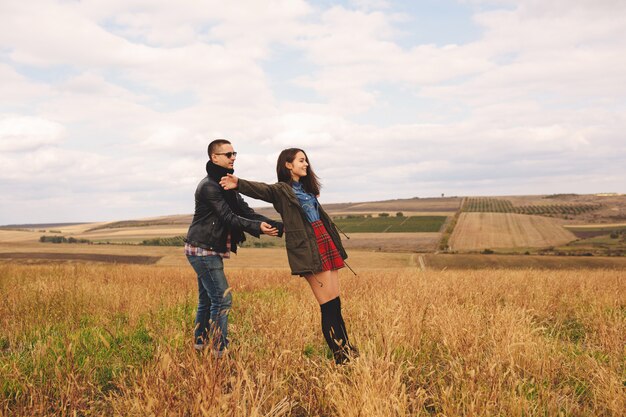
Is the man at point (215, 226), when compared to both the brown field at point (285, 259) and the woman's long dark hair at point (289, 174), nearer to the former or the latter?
the woman's long dark hair at point (289, 174)

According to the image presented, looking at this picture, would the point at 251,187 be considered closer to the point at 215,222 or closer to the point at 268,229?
the point at 268,229

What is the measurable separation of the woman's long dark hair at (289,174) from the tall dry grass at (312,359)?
1.35m

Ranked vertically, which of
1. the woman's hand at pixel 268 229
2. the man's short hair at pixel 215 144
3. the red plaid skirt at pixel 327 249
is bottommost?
the red plaid skirt at pixel 327 249

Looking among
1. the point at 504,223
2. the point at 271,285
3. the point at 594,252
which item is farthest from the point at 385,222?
the point at 271,285

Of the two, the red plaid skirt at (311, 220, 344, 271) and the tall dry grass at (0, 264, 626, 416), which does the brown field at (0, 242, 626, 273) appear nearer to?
the tall dry grass at (0, 264, 626, 416)

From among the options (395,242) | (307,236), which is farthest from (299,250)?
(395,242)

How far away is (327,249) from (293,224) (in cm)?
40

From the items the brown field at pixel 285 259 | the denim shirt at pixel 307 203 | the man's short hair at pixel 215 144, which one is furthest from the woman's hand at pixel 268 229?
the brown field at pixel 285 259

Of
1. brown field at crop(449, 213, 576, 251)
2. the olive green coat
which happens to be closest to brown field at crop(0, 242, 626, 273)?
→ brown field at crop(449, 213, 576, 251)

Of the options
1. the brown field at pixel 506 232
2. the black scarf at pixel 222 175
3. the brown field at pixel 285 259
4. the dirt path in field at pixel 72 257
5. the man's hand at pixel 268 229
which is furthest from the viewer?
the brown field at pixel 506 232

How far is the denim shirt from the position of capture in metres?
4.12

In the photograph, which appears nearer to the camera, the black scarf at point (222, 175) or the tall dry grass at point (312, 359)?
the tall dry grass at point (312, 359)

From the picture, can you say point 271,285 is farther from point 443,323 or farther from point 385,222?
point 385,222

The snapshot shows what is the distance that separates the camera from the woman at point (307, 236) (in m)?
3.90
